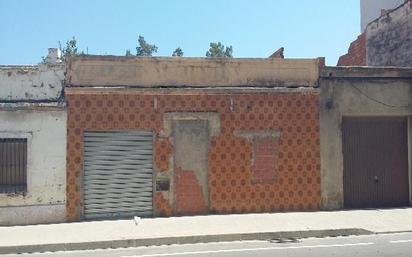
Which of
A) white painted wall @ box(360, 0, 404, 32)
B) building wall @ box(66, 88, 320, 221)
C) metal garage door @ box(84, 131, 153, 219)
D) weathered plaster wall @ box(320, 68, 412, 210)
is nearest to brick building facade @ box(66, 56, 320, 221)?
building wall @ box(66, 88, 320, 221)

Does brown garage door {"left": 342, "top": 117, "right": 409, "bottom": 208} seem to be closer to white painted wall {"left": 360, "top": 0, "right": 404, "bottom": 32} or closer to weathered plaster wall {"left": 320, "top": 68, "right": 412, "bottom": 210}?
weathered plaster wall {"left": 320, "top": 68, "right": 412, "bottom": 210}

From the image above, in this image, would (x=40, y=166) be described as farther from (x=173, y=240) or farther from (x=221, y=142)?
(x=221, y=142)

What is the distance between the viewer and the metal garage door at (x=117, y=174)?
48.1ft

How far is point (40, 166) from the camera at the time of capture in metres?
14.4

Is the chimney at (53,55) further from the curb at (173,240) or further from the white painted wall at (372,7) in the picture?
the white painted wall at (372,7)

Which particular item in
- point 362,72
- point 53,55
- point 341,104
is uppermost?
point 53,55

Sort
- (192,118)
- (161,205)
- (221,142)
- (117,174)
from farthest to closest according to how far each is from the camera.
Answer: (221,142)
(192,118)
(161,205)
(117,174)

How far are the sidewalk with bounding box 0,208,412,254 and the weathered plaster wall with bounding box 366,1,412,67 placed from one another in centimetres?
703

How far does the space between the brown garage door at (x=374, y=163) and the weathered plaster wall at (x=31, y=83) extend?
9.11 m

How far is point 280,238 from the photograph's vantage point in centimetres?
1180

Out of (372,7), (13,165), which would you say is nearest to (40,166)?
(13,165)

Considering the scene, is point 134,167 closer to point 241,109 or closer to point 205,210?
point 205,210

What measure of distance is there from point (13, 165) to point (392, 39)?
14793 millimetres

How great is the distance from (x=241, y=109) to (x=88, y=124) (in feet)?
15.3
